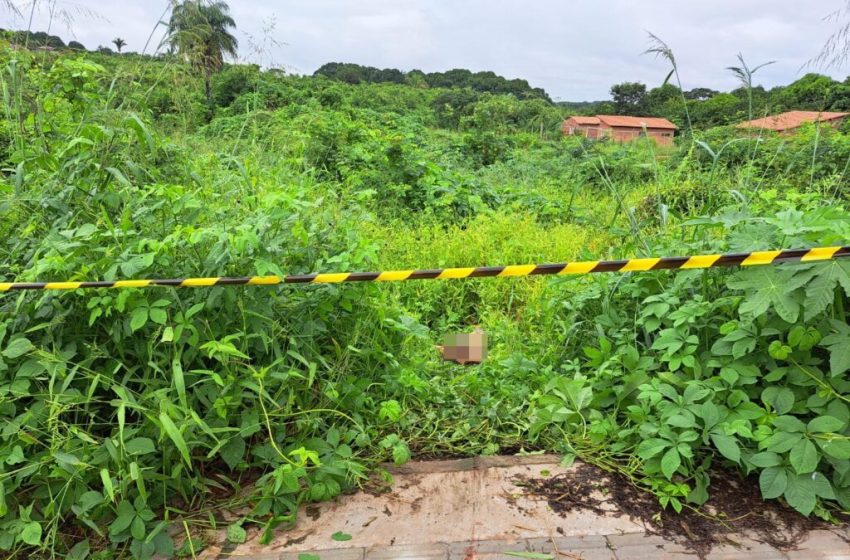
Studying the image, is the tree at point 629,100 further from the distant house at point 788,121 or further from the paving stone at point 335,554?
the paving stone at point 335,554

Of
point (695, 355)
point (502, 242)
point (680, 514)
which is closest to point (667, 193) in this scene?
point (502, 242)

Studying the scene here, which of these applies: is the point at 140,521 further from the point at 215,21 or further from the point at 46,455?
the point at 215,21

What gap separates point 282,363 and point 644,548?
154cm

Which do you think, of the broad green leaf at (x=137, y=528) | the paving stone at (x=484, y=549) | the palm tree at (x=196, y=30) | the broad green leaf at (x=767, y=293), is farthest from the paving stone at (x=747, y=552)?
the palm tree at (x=196, y=30)

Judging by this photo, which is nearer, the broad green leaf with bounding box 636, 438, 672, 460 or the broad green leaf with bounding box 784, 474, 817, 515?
the broad green leaf with bounding box 784, 474, 817, 515

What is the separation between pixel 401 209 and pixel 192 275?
3814 mm

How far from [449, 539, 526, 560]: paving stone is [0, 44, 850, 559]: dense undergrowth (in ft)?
1.73

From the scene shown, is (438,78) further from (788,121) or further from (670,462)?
(670,462)

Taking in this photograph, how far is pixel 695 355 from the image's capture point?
2.36 m

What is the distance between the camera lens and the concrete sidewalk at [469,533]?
5.96 ft

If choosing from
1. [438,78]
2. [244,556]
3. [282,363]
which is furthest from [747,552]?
[438,78]

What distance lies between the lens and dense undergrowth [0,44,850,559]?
6.28ft

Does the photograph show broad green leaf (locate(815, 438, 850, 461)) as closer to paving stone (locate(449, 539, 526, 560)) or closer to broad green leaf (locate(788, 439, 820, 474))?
broad green leaf (locate(788, 439, 820, 474))

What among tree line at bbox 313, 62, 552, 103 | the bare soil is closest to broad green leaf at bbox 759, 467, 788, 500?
the bare soil
